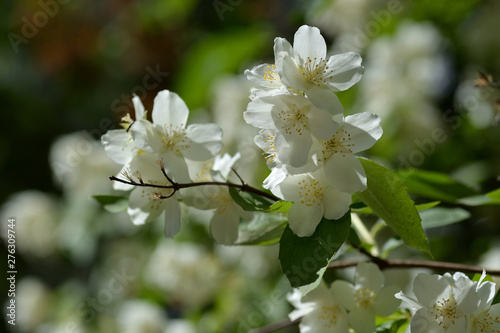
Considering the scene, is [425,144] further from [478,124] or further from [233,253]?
[233,253]

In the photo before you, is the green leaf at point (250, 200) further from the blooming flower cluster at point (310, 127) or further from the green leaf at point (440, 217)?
the green leaf at point (440, 217)

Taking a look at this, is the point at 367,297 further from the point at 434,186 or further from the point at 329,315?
the point at 434,186

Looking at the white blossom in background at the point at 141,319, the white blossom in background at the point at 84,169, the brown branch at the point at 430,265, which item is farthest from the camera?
the white blossom in background at the point at 84,169

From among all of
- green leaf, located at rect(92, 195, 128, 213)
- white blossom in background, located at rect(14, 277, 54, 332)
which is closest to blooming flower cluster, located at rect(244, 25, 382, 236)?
green leaf, located at rect(92, 195, 128, 213)

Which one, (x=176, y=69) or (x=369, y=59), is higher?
(x=369, y=59)

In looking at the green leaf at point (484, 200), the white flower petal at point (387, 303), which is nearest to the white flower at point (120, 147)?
the white flower petal at point (387, 303)

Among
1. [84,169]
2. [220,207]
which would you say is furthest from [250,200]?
[84,169]

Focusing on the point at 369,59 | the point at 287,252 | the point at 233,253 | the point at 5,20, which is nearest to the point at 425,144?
the point at 369,59
